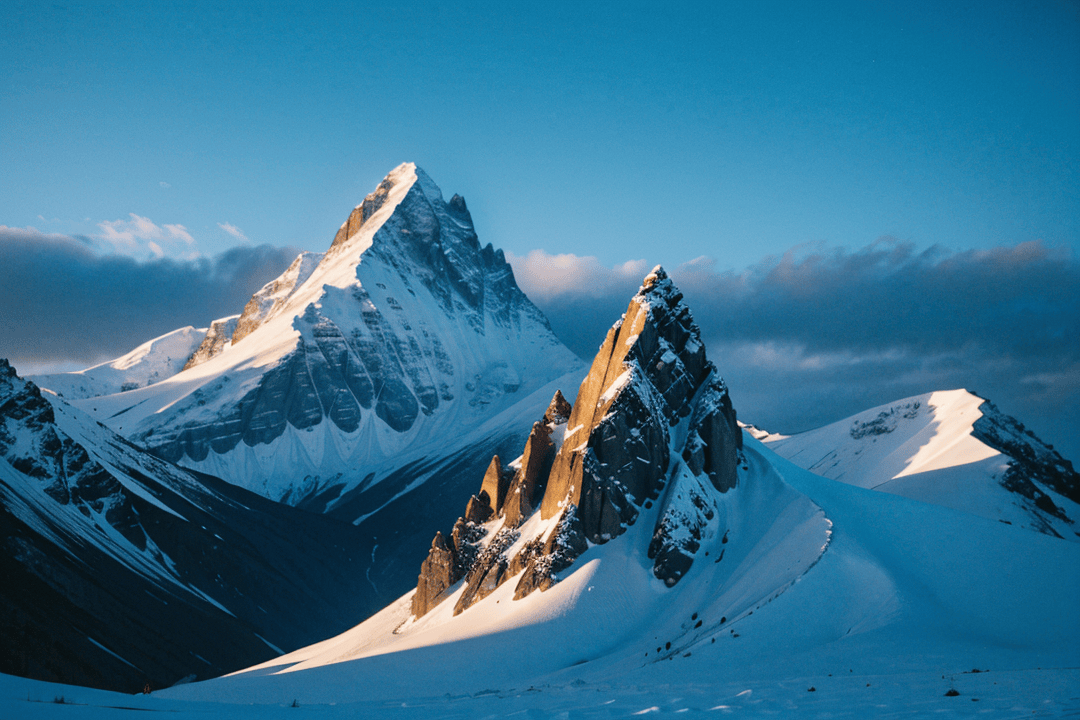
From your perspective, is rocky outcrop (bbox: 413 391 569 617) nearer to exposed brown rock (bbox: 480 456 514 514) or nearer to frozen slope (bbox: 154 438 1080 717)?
exposed brown rock (bbox: 480 456 514 514)

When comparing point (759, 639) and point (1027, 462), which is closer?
point (759, 639)

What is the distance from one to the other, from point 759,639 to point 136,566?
359 ft

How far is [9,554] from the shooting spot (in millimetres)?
78312

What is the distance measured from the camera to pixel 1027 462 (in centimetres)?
12938

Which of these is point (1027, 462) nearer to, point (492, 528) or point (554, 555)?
point (492, 528)

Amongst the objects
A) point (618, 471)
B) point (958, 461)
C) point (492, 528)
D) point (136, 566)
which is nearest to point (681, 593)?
point (618, 471)

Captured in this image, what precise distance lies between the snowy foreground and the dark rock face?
61316mm

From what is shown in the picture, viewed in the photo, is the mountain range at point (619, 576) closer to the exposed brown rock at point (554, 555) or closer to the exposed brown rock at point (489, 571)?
the exposed brown rock at point (554, 555)

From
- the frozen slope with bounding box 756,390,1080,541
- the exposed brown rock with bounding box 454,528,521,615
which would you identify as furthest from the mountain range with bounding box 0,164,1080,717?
the frozen slope with bounding box 756,390,1080,541

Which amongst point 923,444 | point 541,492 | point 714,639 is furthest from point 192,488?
point 923,444

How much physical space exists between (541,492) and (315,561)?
106786mm

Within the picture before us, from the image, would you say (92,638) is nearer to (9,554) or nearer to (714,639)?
(9,554)

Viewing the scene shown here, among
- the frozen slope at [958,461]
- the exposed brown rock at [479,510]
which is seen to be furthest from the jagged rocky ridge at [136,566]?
the frozen slope at [958,461]

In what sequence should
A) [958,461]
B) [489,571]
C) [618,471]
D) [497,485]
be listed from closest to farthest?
[618,471] → [489,571] → [497,485] → [958,461]
